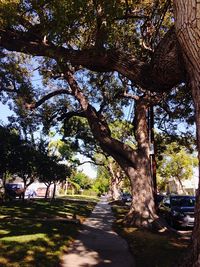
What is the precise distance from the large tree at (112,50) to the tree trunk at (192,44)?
0.67m

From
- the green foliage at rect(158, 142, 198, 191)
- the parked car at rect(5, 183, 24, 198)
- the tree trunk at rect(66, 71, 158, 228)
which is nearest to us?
the tree trunk at rect(66, 71, 158, 228)

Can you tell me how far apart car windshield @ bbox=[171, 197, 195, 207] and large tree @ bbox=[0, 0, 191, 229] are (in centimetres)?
439

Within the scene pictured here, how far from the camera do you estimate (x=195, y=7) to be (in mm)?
5254

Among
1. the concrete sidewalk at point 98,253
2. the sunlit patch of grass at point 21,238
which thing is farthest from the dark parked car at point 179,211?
the sunlit patch of grass at point 21,238

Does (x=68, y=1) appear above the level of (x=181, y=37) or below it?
above

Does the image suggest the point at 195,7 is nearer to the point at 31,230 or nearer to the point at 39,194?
the point at 31,230

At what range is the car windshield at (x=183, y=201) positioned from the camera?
21.1 metres

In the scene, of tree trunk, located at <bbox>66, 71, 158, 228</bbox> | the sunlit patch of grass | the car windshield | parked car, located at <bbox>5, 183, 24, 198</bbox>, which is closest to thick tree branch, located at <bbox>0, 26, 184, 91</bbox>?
the sunlit patch of grass

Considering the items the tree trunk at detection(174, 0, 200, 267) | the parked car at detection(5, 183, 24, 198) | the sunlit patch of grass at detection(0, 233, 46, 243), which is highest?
the parked car at detection(5, 183, 24, 198)

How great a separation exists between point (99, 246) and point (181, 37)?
7.49m

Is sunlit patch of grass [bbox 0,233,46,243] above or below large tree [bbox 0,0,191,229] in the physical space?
below

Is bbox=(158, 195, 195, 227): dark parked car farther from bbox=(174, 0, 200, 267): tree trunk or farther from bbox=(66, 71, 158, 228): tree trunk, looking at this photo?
bbox=(174, 0, 200, 267): tree trunk

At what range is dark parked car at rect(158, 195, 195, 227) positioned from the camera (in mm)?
18688

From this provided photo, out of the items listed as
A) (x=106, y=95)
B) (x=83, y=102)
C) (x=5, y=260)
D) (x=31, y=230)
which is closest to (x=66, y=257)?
(x=5, y=260)
